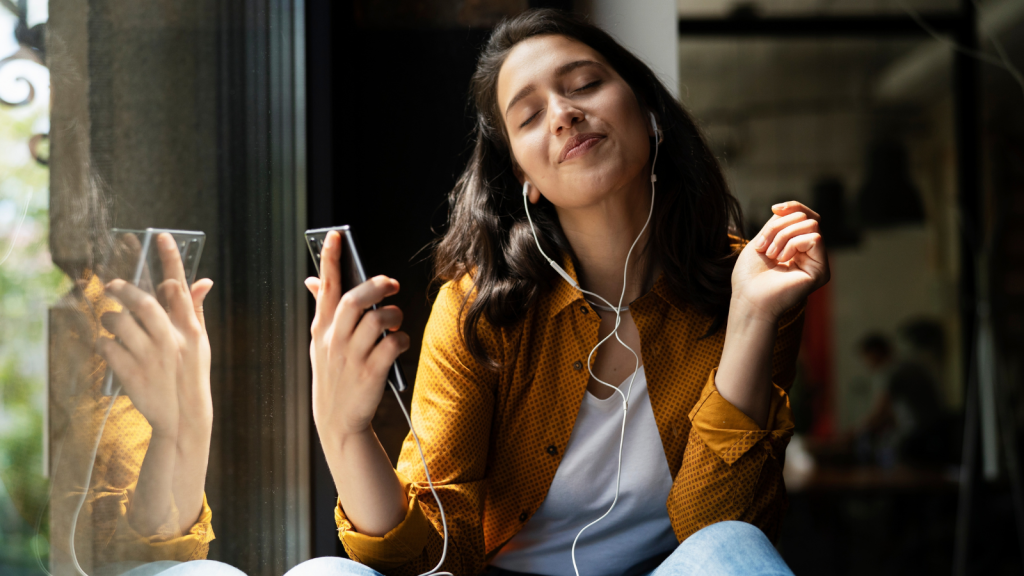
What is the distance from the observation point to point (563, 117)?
104 cm

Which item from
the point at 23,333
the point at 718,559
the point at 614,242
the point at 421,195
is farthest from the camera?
the point at 421,195

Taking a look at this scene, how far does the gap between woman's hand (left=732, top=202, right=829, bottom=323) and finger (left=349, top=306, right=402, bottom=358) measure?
505mm

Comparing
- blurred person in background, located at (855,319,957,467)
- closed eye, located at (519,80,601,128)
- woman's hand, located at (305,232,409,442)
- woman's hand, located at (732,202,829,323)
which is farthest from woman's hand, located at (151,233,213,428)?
blurred person in background, located at (855,319,957,467)

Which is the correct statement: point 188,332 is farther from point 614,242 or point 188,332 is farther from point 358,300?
point 614,242

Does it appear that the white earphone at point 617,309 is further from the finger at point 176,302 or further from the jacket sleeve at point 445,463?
the finger at point 176,302

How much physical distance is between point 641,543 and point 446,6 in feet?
3.43

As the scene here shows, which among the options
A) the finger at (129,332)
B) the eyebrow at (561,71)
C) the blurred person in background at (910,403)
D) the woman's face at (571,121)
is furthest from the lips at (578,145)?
the blurred person in background at (910,403)

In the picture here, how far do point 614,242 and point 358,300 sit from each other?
0.57 m

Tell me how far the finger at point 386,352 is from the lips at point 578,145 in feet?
1.41

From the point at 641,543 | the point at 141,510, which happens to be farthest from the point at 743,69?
the point at 141,510

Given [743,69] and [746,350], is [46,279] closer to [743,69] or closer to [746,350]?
[746,350]

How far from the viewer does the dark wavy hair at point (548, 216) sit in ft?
3.76

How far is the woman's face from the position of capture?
3.45ft

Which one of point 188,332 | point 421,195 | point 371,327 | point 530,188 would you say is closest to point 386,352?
point 371,327
